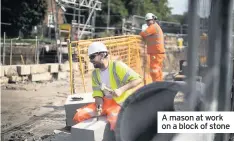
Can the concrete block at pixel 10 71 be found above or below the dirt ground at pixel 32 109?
above

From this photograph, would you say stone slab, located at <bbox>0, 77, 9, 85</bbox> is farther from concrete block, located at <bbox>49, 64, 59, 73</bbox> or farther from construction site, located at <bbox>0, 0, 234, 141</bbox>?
concrete block, located at <bbox>49, 64, 59, 73</bbox>

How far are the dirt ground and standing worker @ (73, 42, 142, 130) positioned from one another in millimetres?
1809

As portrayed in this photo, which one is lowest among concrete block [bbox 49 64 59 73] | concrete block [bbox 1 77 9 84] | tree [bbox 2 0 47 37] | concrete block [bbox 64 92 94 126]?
concrete block [bbox 1 77 9 84]

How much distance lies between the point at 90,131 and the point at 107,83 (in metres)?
0.86

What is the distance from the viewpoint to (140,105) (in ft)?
8.72

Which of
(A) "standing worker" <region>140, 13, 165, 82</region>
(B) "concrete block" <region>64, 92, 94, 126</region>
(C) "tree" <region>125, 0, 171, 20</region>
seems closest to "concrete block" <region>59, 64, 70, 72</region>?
(C) "tree" <region>125, 0, 171, 20</region>

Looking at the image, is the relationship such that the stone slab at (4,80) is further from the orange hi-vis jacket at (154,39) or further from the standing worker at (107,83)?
the standing worker at (107,83)

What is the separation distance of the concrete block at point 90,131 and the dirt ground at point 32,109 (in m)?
2.10

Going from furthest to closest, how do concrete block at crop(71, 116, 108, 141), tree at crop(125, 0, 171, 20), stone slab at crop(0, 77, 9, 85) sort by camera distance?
tree at crop(125, 0, 171, 20)
stone slab at crop(0, 77, 9, 85)
concrete block at crop(71, 116, 108, 141)

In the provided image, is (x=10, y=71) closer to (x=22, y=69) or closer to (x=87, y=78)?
(x=22, y=69)

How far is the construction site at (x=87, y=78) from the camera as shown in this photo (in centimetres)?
192

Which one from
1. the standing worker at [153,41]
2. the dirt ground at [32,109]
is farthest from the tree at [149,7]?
the dirt ground at [32,109]

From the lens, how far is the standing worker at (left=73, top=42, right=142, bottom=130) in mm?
3674

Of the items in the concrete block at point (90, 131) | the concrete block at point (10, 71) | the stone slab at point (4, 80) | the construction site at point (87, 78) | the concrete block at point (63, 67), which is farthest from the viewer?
the concrete block at point (63, 67)
